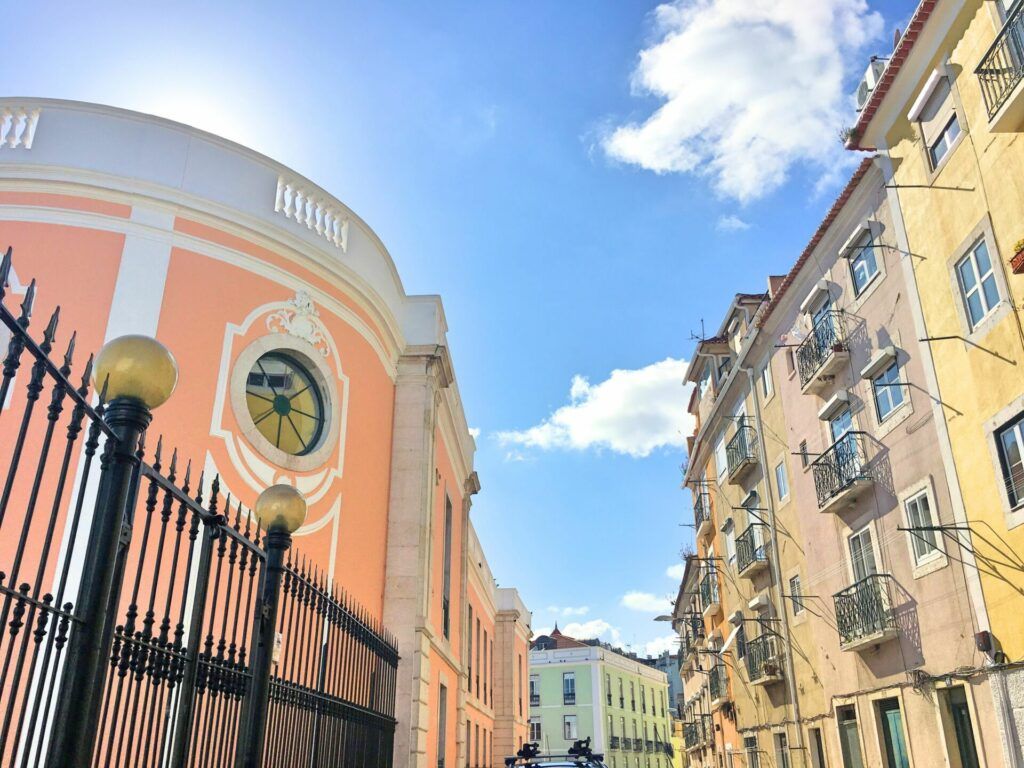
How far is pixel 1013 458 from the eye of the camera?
439 inches

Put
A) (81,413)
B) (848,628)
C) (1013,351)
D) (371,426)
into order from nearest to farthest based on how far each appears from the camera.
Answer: (81,413) < (1013,351) < (371,426) < (848,628)

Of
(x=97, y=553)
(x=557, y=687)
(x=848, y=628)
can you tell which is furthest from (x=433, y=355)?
(x=557, y=687)

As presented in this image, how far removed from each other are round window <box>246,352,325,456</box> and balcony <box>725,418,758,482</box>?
12.4 metres

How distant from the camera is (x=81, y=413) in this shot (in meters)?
3.31

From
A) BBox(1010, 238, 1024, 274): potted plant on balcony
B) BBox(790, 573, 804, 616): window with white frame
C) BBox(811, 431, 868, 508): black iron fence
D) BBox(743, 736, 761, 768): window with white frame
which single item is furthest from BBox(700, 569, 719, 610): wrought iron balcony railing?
BBox(1010, 238, 1024, 274): potted plant on balcony

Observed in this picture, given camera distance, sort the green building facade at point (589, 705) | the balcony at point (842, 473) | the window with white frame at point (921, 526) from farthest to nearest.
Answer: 1. the green building facade at point (589, 705)
2. the balcony at point (842, 473)
3. the window with white frame at point (921, 526)

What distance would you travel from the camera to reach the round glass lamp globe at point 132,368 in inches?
141

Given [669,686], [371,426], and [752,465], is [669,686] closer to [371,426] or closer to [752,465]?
[752,465]

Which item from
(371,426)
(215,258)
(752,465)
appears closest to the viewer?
(215,258)

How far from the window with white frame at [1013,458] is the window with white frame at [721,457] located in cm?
1342

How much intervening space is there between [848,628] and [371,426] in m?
9.42

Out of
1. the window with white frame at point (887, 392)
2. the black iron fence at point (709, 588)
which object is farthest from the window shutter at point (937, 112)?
the black iron fence at point (709, 588)

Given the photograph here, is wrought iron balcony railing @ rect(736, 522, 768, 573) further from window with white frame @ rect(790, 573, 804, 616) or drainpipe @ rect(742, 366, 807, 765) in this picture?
window with white frame @ rect(790, 573, 804, 616)

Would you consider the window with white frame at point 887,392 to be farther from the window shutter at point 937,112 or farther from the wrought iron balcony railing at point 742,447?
the wrought iron balcony railing at point 742,447
